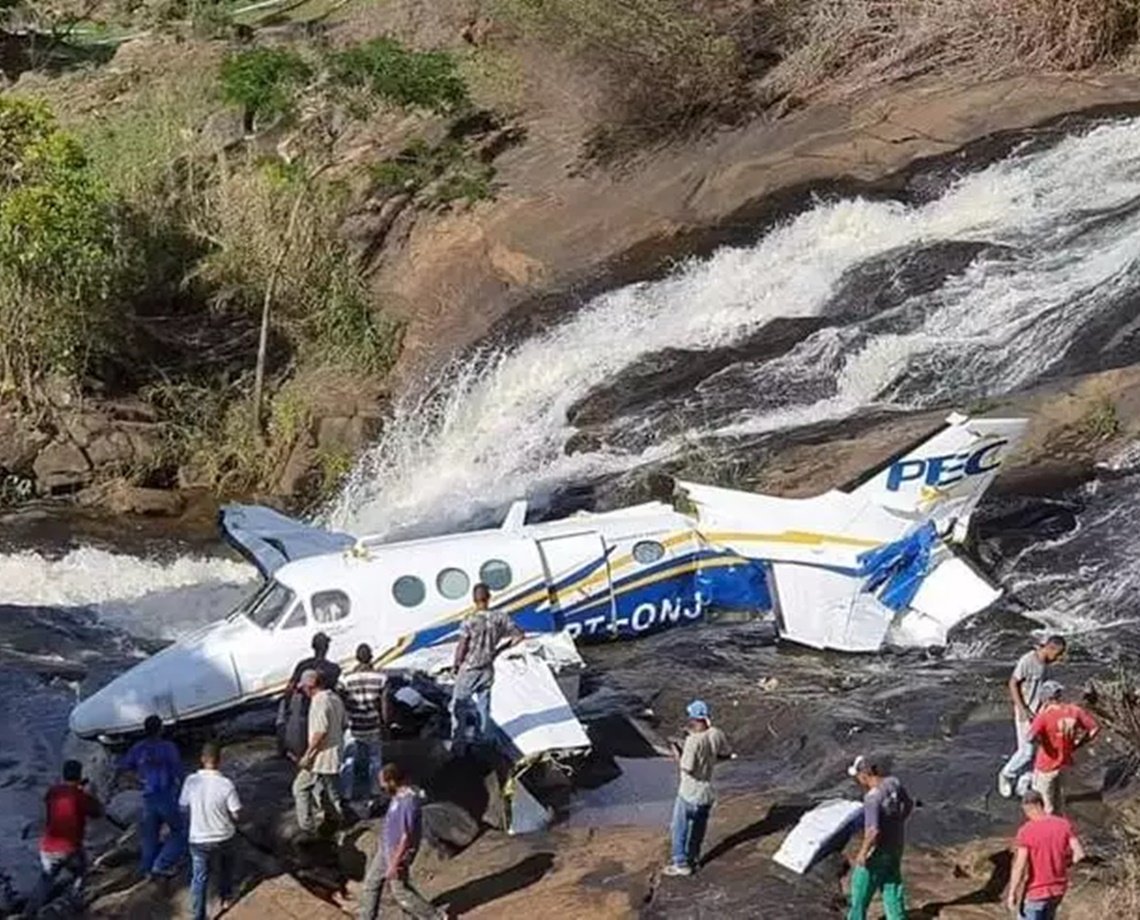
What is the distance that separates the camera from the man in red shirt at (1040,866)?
1201 centimetres

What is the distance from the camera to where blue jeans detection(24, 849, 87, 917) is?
14758 mm

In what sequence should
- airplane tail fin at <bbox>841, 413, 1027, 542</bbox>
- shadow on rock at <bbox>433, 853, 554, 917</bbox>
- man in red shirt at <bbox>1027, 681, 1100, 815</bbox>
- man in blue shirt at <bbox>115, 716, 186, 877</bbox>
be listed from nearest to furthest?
man in red shirt at <bbox>1027, 681, 1100, 815</bbox>, shadow on rock at <bbox>433, 853, 554, 917</bbox>, man in blue shirt at <bbox>115, 716, 186, 877</bbox>, airplane tail fin at <bbox>841, 413, 1027, 542</bbox>

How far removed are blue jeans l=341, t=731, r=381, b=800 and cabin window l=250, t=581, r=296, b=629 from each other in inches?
103

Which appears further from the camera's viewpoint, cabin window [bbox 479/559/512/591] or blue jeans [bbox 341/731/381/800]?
cabin window [bbox 479/559/512/591]

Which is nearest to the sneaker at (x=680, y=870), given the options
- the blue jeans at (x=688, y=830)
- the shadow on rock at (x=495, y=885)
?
the blue jeans at (x=688, y=830)

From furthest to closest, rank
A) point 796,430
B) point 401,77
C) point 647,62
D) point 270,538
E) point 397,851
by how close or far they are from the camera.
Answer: point 401,77
point 647,62
point 796,430
point 270,538
point 397,851

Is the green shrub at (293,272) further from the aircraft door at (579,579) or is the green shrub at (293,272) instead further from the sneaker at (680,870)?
the sneaker at (680,870)

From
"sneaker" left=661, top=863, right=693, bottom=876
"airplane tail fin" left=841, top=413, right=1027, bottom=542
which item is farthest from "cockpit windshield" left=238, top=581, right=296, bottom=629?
"airplane tail fin" left=841, top=413, right=1027, bottom=542

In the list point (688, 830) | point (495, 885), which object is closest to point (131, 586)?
point (495, 885)

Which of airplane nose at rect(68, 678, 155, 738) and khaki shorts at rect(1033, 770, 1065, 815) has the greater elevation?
airplane nose at rect(68, 678, 155, 738)

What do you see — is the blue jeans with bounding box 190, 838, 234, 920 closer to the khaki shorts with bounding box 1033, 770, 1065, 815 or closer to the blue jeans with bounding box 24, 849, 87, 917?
the blue jeans with bounding box 24, 849, 87, 917

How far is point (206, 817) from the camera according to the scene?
555 inches

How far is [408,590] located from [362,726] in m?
2.87

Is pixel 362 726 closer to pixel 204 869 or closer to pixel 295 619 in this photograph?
pixel 204 869
